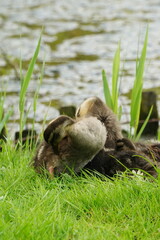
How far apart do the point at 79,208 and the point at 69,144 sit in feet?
1.80

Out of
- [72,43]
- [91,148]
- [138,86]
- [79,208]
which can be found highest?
[72,43]

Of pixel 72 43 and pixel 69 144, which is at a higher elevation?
pixel 72 43

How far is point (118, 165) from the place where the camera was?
4715mm

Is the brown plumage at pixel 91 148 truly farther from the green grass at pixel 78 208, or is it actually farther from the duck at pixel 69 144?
the green grass at pixel 78 208

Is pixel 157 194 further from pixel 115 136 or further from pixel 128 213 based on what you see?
pixel 115 136

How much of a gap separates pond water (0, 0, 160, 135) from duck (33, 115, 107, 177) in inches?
139

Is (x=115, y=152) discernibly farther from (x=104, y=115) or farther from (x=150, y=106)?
(x=150, y=106)

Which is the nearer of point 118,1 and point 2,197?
point 2,197

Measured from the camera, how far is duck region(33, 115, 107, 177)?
4.22m

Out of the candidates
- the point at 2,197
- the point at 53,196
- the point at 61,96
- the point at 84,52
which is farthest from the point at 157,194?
the point at 84,52

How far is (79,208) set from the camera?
409cm

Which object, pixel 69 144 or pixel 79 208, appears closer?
pixel 79 208

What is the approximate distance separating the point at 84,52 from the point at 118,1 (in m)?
4.95

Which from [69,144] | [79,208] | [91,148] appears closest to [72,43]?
[69,144]
